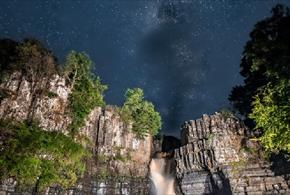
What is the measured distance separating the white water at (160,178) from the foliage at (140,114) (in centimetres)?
424

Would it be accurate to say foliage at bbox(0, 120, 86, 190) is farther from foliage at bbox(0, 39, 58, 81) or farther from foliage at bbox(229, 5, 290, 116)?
foliage at bbox(229, 5, 290, 116)

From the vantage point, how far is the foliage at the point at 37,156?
851 inches

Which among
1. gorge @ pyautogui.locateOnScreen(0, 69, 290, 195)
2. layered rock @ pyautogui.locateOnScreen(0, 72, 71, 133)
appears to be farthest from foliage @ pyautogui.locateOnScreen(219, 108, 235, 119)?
layered rock @ pyautogui.locateOnScreen(0, 72, 71, 133)

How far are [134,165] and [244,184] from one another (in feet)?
42.1

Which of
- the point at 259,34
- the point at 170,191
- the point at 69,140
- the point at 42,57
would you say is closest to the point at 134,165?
the point at 170,191

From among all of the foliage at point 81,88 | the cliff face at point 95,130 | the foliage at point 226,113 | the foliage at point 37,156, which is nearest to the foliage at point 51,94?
the cliff face at point 95,130

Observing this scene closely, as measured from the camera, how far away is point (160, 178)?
111ft

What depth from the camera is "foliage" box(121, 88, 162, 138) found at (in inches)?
1348

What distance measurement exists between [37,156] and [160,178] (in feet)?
55.6

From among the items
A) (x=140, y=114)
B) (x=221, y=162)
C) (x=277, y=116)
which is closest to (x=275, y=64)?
(x=277, y=116)

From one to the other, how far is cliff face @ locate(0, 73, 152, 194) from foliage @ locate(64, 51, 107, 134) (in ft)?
2.97

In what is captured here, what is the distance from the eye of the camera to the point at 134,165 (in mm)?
31172

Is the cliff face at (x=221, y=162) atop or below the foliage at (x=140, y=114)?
below

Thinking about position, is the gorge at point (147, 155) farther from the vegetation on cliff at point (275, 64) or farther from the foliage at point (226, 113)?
the vegetation on cliff at point (275, 64)
